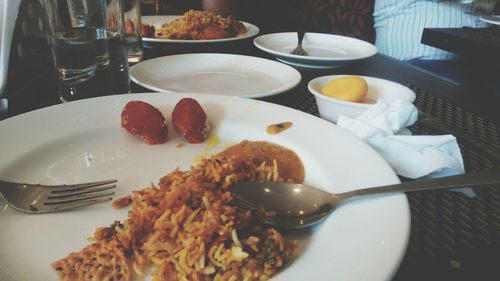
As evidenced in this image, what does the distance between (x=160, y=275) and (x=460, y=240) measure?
0.50 m

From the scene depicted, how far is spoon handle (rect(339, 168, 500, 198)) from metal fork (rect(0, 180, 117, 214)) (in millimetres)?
486

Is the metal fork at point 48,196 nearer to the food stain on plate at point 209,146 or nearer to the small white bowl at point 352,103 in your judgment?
the food stain on plate at point 209,146

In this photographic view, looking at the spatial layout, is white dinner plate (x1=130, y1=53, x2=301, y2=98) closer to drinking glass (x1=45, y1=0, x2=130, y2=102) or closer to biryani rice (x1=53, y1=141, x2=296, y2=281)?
drinking glass (x1=45, y1=0, x2=130, y2=102)

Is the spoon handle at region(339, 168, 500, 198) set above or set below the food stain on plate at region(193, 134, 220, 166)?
Answer: above

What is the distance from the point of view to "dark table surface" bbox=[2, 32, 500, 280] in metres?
0.59

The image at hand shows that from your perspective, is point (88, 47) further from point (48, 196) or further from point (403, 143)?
point (403, 143)

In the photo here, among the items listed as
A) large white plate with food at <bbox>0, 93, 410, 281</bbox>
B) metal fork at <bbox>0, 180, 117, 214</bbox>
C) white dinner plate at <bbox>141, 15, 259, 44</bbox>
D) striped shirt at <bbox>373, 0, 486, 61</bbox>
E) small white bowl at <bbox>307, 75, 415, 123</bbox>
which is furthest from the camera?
striped shirt at <bbox>373, 0, 486, 61</bbox>

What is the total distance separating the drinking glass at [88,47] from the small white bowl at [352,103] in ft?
1.92

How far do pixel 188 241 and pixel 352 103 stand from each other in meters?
0.60

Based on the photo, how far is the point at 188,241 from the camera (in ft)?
1.91

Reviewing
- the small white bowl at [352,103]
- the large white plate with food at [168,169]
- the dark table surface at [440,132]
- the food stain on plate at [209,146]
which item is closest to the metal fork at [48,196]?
the large white plate with food at [168,169]

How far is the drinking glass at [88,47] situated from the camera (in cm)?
102

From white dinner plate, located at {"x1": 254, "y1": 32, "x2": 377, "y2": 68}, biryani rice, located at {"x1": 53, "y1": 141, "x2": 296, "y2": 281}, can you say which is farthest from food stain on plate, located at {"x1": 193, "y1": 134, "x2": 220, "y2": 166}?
white dinner plate, located at {"x1": 254, "y1": 32, "x2": 377, "y2": 68}

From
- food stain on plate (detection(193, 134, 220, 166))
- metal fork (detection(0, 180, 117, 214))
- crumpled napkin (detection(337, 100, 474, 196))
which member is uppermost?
crumpled napkin (detection(337, 100, 474, 196))
